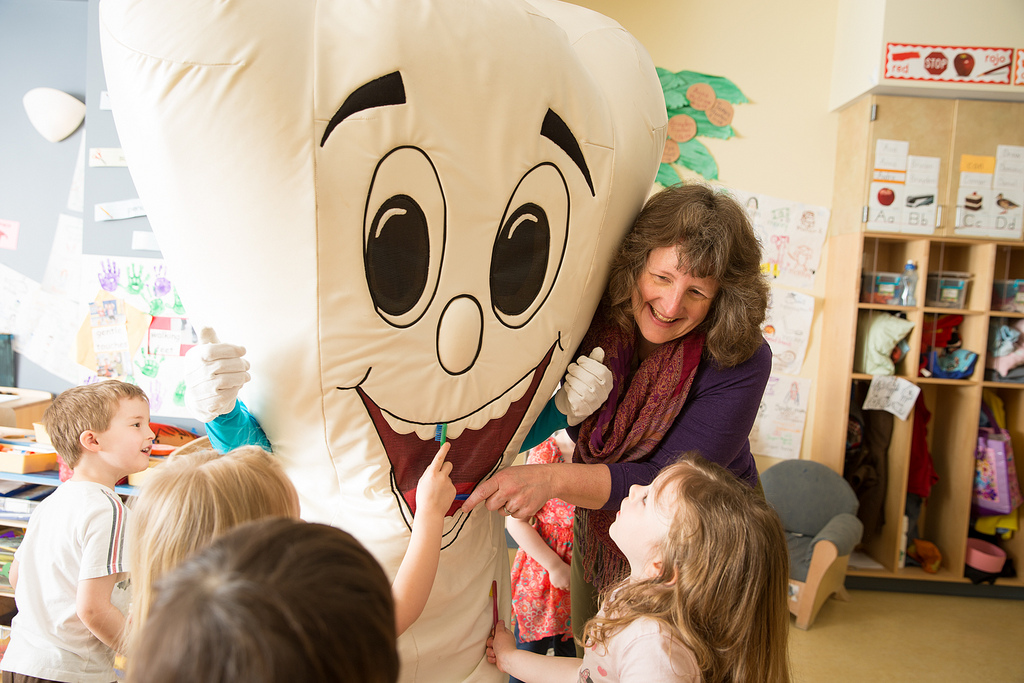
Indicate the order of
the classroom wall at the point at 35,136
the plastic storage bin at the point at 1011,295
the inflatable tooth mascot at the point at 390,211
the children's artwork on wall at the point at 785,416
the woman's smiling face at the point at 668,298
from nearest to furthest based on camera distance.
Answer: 1. the inflatable tooth mascot at the point at 390,211
2. the woman's smiling face at the point at 668,298
3. the classroom wall at the point at 35,136
4. the plastic storage bin at the point at 1011,295
5. the children's artwork on wall at the point at 785,416

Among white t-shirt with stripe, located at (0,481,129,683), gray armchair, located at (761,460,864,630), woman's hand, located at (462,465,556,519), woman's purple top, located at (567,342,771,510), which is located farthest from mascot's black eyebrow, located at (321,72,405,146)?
gray armchair, located at (761,460,864,630)

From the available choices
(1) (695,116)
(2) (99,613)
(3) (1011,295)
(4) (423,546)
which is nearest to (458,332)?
(4) (423,546)

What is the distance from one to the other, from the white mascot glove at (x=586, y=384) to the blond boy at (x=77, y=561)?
0.96 metres

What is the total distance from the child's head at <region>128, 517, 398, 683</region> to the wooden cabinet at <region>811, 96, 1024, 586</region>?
344cm

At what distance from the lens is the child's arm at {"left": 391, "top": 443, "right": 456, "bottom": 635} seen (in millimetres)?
1001

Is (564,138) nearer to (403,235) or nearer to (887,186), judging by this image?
(403,235)

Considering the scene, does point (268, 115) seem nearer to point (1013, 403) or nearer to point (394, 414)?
point (394, 414)

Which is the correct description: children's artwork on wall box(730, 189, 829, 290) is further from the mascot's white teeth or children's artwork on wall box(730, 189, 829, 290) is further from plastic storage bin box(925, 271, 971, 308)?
the mascot's white teeth

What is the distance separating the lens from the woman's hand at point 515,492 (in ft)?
3.77

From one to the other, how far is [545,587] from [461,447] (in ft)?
3.18

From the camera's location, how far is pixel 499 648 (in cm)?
124

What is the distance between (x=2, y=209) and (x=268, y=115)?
128 inches

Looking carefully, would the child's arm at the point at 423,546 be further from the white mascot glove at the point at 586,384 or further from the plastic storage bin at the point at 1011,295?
the plastic storage bin at the point at 1011,295

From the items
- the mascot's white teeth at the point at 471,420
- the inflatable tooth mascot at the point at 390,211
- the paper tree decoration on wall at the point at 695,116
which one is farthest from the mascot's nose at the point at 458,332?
the paper tree decoration on wall at the point at 695,116
